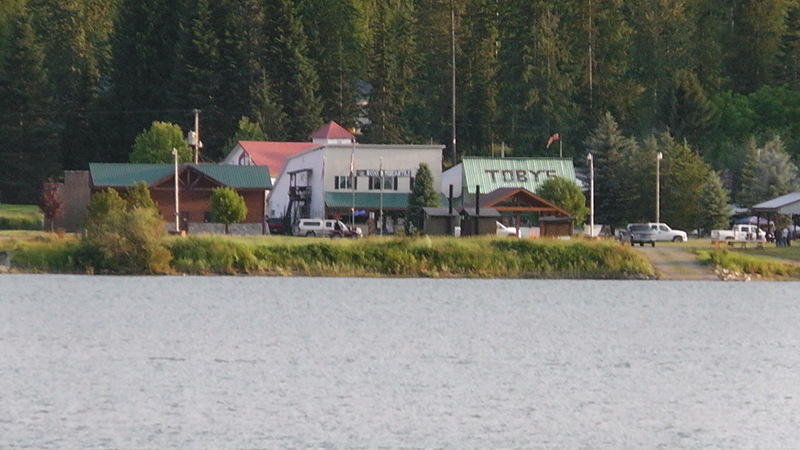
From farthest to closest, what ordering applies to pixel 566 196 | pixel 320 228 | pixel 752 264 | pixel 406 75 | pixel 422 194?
pixel 406 75
pixel 566 196
pixel 422 194
pixel 320 228
pixel 752 264

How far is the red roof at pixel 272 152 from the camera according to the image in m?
111

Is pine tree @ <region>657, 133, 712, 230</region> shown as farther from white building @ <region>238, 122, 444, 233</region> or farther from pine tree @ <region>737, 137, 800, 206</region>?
white building @ <region>238, 122, 444, 233</region>

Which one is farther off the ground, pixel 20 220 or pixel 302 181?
pixel 302 181

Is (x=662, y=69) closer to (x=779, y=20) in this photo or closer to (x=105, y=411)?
(x=779, y=20)

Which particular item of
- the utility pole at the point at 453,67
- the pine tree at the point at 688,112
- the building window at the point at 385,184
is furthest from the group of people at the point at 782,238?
the utility pole at the point at 453,67

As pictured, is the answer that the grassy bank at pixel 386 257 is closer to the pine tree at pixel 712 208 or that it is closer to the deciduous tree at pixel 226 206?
the deciduous tree at pixel 226 206

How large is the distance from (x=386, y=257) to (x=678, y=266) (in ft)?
43.7

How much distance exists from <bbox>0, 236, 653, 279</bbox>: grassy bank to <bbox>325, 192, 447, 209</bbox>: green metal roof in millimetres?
31526

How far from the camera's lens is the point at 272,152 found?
11375 cm

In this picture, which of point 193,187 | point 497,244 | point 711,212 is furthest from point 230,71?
point 497,244

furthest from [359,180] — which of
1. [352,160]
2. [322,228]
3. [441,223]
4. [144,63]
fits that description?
[144,63]

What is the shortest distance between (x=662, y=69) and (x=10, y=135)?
2186 inches

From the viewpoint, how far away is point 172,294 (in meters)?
62.0

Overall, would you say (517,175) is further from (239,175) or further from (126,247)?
(126,247)
